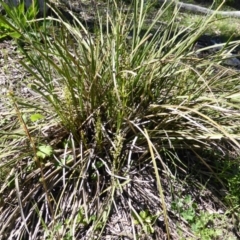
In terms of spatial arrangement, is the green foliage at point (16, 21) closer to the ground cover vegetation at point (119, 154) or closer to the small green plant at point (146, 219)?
the ground cover vegetation at point (119, 154)

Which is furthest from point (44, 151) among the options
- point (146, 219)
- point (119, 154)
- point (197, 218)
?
point (197, 218)

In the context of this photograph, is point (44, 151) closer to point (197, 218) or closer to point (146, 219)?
point (146, 219)

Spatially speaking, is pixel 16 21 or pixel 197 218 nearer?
pixel 16 21

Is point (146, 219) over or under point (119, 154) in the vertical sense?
under

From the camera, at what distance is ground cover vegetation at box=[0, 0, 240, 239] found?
227 centimetres

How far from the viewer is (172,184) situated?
2467mm

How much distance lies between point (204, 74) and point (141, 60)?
39cm

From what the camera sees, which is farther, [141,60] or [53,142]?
[141,60]

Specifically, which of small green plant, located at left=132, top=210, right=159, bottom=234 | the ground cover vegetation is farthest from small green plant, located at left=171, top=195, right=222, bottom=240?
small green plant, located at left=132, top=210, right=159, bottom=234

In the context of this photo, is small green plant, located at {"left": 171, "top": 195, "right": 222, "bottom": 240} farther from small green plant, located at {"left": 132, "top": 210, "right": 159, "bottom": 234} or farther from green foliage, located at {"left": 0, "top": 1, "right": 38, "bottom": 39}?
green foliage, located at {"left": 0, "top": 1, "right": 38, "bottom": 39}

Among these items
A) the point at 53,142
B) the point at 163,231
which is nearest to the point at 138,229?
the point at 163,231

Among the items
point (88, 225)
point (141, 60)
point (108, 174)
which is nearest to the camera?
point (88, 225)

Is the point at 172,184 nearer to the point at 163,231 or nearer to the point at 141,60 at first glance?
the point at 163,231

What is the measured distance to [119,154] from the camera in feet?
7.55
